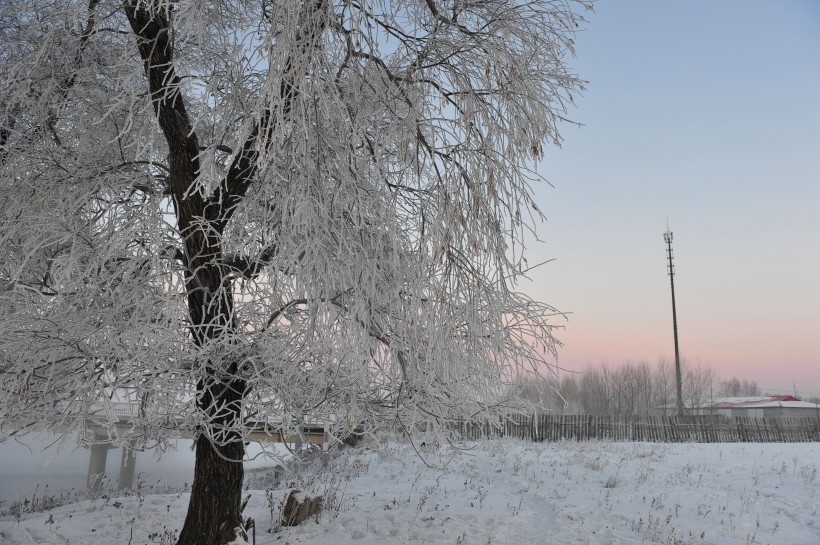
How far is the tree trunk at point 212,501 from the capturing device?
17.4ft

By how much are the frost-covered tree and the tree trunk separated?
0.06 ft

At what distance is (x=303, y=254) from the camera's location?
14.1ft

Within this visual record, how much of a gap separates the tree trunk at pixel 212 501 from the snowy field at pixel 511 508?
3.16 ft

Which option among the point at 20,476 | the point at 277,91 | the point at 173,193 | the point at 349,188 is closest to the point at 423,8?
the point at 349,188

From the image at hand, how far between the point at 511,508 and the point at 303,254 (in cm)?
563

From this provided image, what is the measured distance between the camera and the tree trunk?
5.31m

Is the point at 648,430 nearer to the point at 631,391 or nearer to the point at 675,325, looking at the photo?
the point at 675,325

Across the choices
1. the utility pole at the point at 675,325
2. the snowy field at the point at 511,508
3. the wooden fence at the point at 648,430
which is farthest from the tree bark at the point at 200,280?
the utility pole at the point at 675,325

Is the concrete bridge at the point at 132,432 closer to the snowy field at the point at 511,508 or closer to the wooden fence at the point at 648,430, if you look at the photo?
the snowy field at the point at 511,508

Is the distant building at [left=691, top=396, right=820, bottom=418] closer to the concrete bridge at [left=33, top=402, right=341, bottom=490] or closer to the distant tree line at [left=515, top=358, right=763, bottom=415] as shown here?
the distant tree line at [left=515, top=358, right=763, bottom=415]

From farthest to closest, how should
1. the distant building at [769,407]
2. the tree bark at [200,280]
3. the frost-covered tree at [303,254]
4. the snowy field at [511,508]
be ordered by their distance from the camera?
the distant building at [769,407] → the snowy field at [511,508] → the tree bark at [200,280] → the frost-covered tree at [303,254]

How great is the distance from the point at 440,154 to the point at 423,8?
1692 millimetres

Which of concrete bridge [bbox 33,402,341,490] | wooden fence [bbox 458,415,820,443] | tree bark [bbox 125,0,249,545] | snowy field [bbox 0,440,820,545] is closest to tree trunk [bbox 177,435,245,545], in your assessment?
tree bark [bbox 125,0,249,545]

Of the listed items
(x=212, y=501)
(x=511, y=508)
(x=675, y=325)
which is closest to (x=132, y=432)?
(x=212, y=501)
